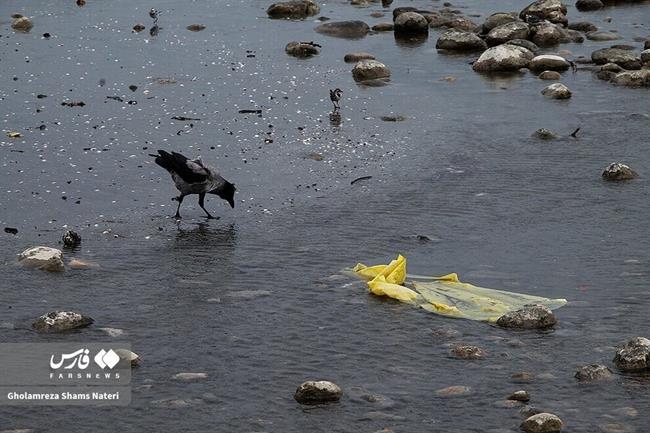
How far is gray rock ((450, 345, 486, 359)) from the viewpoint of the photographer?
1219cm

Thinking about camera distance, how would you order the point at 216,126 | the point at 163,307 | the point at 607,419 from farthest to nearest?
the point at 216,126 → the point at 163,307 → the point at 607,419

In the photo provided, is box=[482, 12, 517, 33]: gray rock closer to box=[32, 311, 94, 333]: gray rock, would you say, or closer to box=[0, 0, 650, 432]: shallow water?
box=[0, 0, 650, 432]: shallow water

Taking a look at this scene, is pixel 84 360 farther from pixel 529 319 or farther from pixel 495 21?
pixel 495 21

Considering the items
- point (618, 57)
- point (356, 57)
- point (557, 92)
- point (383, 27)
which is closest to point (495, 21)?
point (383, 27)

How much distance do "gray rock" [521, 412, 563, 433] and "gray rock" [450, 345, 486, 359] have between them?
5.46 ft

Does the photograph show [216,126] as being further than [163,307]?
Yes

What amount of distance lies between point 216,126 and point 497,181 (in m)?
5.41

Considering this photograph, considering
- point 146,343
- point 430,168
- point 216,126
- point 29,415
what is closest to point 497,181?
point 430,168

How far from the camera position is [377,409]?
1103 cm

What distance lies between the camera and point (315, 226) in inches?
650

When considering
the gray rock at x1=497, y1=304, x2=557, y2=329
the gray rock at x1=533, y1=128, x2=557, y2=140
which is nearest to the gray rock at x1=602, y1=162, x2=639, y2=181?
the gray rock at x1=533, y1=128, x2=557, y2=140

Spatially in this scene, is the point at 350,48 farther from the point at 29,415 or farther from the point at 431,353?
the point at 29,415

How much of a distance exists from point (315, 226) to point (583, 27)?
15809mm

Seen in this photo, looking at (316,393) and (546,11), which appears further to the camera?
(546,11)
